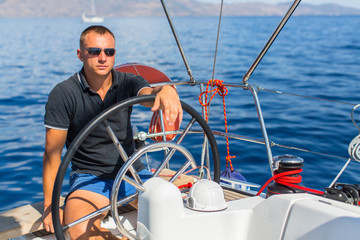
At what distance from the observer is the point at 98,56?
162 centimetres

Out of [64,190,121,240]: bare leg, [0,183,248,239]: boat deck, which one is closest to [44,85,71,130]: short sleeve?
[64,190,121,240]: bare leg

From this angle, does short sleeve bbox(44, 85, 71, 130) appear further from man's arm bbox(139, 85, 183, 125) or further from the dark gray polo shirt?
man's arm bbox(139, 85, 183, 125)

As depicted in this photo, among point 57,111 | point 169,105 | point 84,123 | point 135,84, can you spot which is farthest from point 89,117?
point 169,105

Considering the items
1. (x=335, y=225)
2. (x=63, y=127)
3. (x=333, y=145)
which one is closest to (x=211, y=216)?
(x=335, y=225)

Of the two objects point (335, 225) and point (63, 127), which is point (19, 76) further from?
point (335, 225)

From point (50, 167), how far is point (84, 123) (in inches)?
9.1

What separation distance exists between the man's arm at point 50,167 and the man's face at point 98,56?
0.27 metres

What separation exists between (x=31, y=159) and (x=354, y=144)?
12.4 ft

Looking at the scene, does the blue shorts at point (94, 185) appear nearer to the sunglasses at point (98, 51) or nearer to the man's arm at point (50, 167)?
the man's arm at point (50, 167)

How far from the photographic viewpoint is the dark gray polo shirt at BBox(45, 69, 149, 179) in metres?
1.63

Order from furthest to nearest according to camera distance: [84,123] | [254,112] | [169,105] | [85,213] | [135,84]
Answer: [254,112] → [135,84] → [84,123] → [85,213] → [169,105]

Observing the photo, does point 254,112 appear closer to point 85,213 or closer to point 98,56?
point 98,56

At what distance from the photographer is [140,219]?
1.29m

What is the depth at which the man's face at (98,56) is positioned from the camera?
162cm
